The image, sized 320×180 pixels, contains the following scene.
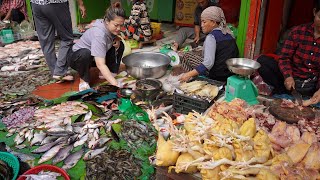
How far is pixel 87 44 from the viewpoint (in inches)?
191

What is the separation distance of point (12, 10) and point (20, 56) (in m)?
2.62

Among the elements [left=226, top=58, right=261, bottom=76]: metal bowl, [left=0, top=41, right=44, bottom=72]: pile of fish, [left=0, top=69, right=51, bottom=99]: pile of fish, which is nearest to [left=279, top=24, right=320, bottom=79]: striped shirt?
[left=226, top=58, right=261, bottom=76]: metal bowl

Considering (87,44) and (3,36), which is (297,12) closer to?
(87,44)

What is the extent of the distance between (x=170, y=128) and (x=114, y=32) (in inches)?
103

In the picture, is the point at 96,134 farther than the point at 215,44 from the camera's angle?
No

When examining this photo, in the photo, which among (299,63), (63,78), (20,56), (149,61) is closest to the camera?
(299,63)

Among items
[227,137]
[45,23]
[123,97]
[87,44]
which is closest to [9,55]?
[45,23]

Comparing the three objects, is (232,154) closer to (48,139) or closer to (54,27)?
(48,139)

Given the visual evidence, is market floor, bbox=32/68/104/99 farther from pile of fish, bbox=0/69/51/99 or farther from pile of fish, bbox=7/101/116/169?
pile of fish, bbox=7/101/116/169

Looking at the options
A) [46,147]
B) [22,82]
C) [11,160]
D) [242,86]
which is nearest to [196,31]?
[242,86]

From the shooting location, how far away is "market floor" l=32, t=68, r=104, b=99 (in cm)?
482

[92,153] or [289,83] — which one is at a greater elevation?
[289,83]

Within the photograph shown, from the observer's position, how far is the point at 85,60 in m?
4.77

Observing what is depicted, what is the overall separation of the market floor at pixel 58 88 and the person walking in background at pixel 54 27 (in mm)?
113
